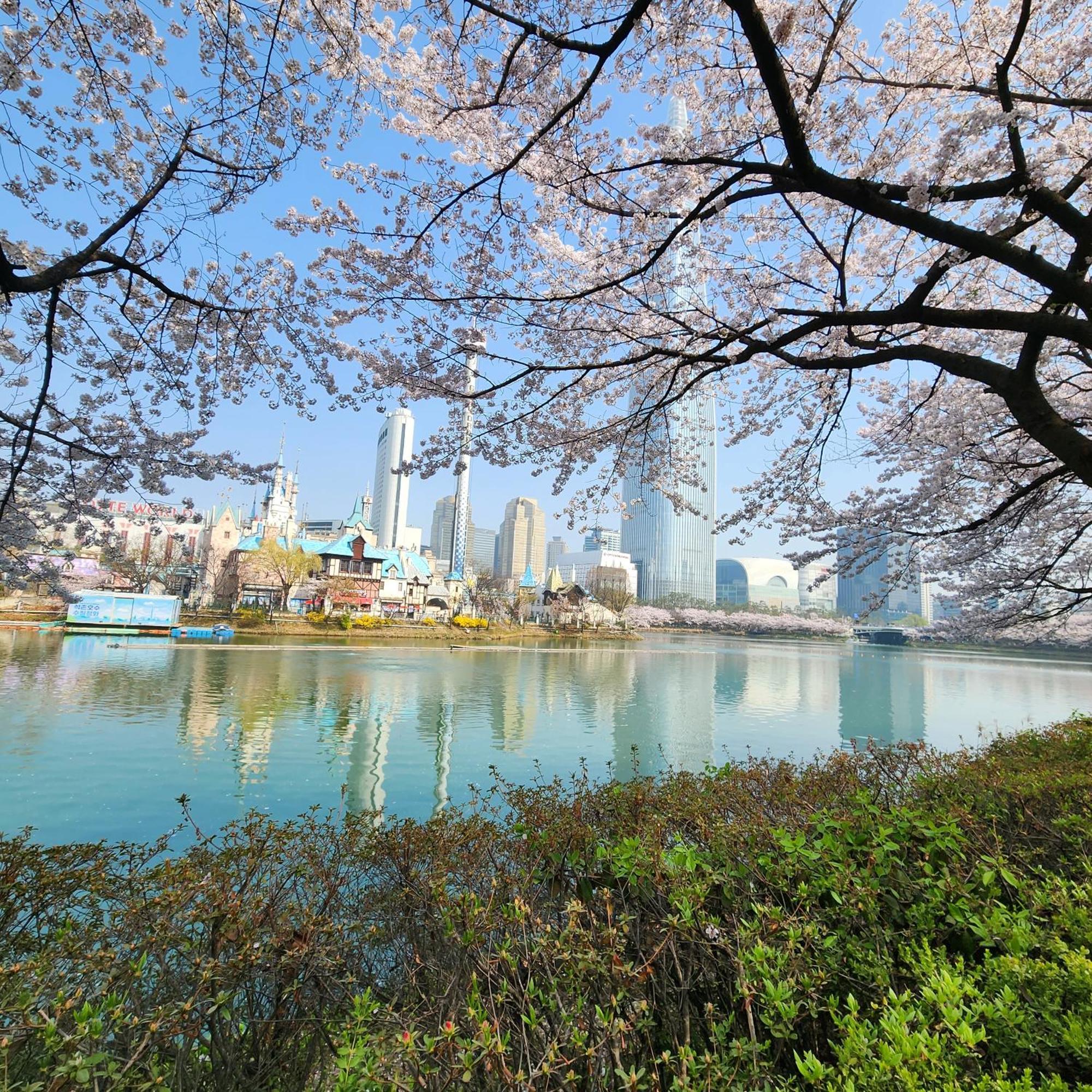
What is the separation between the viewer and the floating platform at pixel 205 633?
99.3ft

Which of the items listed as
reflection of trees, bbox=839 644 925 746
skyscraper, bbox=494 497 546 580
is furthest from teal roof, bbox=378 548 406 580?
skyscraper, bbox=494 497 546 580

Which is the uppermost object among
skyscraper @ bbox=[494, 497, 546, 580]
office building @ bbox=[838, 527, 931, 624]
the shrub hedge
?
skyscraper @ bbox=[494, 497, 546, 580]

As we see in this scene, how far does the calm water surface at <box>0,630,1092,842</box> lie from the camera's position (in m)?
7.23

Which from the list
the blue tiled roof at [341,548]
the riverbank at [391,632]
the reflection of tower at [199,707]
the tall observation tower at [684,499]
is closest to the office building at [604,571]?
the tall observation tower at [684,499]

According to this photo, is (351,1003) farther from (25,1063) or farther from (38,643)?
(38,643)

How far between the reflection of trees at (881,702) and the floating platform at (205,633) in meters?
29.2

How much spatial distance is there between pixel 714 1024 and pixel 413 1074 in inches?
32.9

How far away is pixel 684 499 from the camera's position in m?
7.39

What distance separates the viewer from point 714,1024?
163 cm

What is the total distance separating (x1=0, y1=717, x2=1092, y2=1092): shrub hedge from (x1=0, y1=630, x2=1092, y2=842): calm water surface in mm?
2085

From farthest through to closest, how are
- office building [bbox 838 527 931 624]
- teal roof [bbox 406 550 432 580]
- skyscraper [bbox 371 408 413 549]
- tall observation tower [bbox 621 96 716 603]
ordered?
skyscraper [bbox 371 408 413 549]
teal roof [bbox 406 550 432 580]
office building [bbox 838 527 931 624]
tall observation tower [bbox 621 96 716 603]

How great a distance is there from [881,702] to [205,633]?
106 feet

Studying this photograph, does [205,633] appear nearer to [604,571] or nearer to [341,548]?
[341,548]

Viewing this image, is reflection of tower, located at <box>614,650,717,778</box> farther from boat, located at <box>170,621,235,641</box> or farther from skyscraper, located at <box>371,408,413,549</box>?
skyscraper, located at <box>371,408,413,549</box>
